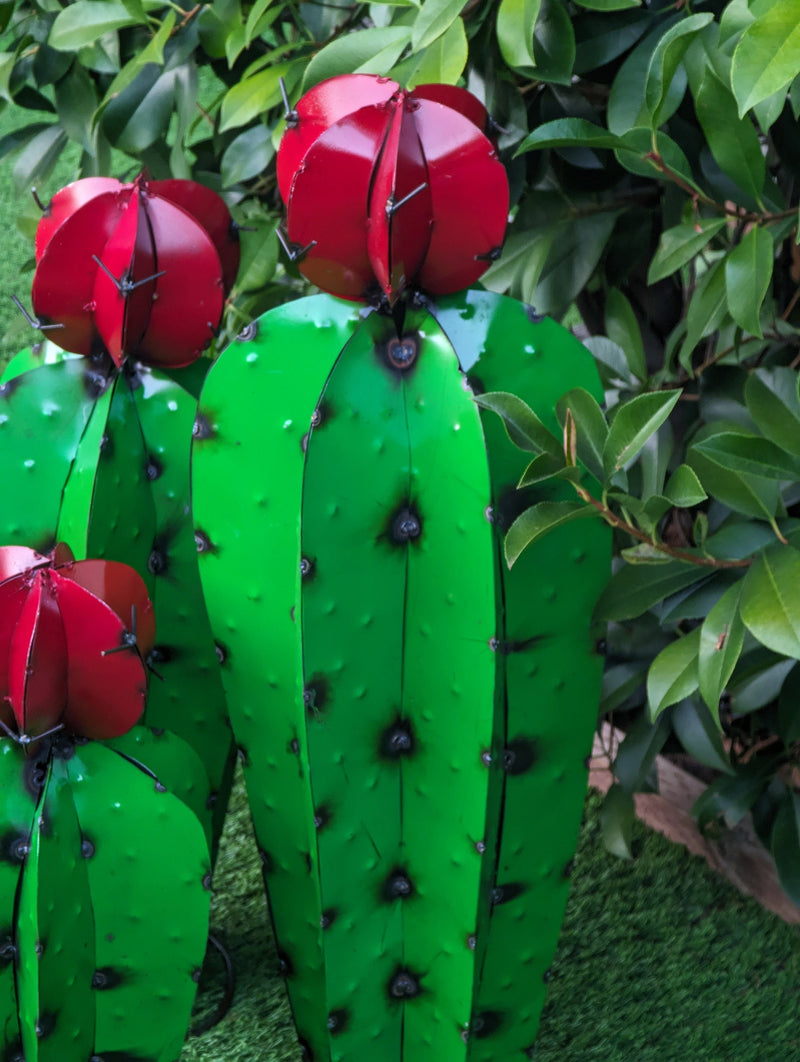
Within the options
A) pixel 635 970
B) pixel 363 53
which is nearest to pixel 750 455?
pixel 363 53

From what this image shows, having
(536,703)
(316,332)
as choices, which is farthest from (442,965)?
(316,332)

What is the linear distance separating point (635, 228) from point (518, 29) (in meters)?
0.40

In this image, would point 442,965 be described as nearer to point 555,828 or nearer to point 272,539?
point 555,828

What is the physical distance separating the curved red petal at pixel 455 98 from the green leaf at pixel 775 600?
1.17ft

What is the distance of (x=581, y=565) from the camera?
851 millimetres

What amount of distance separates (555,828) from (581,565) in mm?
208

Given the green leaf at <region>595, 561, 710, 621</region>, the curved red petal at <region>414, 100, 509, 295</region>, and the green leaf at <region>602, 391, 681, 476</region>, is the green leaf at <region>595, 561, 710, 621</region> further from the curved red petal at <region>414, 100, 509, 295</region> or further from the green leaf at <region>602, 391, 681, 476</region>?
the curved red petal at <region>414, 100, 509, 295</region>

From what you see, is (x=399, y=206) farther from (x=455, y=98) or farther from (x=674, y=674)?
(x=674, y=674)

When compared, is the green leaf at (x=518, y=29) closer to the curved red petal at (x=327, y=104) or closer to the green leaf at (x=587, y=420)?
the curved red petal at (x=327, y=104)

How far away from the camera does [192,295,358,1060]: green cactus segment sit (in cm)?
80

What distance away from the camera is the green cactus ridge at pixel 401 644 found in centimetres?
80

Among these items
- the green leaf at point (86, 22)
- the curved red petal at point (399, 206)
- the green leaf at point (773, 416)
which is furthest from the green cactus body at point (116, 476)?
the green leaf at point (773, 416)

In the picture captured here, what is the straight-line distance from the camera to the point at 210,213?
977mm

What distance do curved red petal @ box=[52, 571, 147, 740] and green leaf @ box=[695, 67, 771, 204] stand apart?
1.84 feet
